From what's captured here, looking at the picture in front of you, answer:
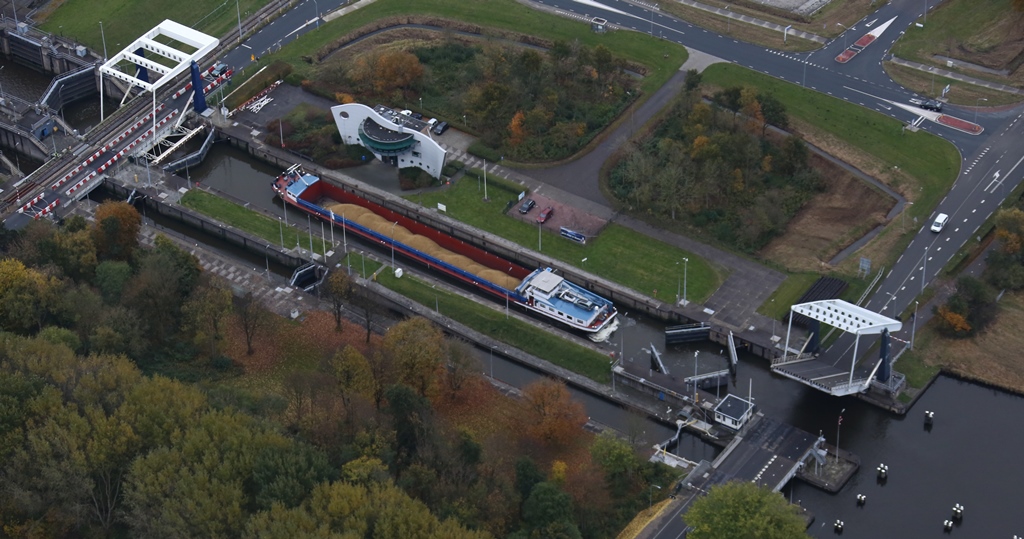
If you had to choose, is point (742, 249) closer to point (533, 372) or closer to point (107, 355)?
point (533, 372)

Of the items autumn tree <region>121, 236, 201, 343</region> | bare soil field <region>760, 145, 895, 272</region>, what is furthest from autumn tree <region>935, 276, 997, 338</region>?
autumn tree <region>121, 236, 201, 343</region>

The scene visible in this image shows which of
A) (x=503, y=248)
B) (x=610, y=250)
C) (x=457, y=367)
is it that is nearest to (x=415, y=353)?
(x=457, y=367)

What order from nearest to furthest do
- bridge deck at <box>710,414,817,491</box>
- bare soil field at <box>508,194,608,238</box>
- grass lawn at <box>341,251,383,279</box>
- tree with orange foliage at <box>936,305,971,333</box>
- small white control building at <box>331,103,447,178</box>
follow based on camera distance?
bridge deck at <box>710,414,817,491</box> < tree with orange foliage at <box>936,305,971,333</box> < grass lawn at <box>341,251,383,279</box> < bare soil field at <box>508,194,608,238</box> < small white control building at <box>331,103,447,178</box>

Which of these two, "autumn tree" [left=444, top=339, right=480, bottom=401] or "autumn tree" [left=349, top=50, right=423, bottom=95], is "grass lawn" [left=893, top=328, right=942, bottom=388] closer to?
"autumn tree" [left=444, top=339, right=480, bottom=401]

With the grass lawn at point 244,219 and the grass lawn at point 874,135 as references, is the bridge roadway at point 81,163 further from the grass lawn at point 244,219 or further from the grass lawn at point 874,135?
the grass lawn at point 874,135

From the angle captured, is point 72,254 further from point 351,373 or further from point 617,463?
point 617,463

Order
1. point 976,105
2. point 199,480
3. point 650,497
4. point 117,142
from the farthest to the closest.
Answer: point 117,142 < point 976,105 < point 650,497 < point 199,480
